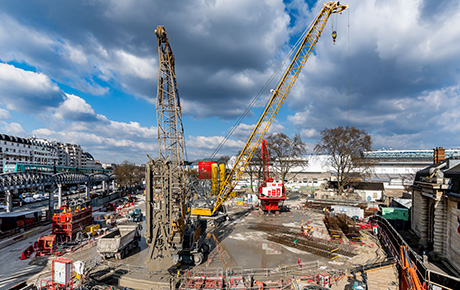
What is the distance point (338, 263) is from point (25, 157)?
105062mm

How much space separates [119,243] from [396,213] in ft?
107

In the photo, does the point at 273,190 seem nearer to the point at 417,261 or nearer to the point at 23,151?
the point at 417,261

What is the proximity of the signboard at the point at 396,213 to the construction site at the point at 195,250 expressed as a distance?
4.18 feet

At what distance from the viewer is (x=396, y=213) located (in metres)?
29.9

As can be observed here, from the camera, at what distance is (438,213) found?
18.3m

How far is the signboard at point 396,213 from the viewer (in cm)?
2948

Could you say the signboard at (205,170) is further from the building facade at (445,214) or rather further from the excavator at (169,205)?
the building facade at (445,214)

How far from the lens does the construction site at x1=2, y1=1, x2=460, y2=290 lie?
47.7 feet

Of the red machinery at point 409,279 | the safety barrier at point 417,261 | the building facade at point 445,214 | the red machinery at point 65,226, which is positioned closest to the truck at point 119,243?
the red machinery at point 65,226

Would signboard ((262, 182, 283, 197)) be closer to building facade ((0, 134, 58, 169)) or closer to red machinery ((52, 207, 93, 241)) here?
red machinery ((52, 207, 93, 241))

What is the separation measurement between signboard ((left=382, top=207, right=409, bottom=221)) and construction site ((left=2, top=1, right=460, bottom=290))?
1273mm

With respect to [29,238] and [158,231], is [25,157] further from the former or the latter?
[158,231]

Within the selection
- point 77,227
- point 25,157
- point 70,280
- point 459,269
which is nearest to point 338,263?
point 459,269

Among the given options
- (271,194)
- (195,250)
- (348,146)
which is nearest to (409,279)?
(195,250)
